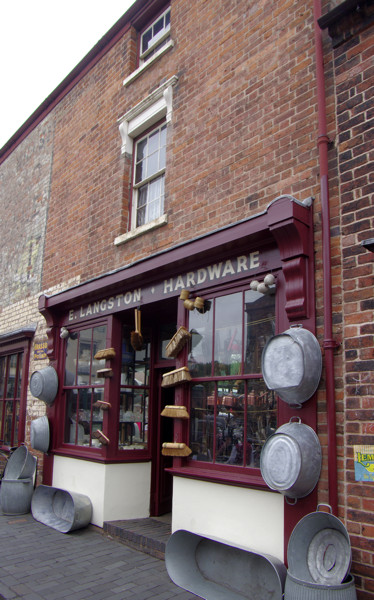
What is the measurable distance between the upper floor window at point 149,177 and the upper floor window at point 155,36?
1.45m

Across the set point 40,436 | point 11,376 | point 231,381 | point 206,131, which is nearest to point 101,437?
point 40,436

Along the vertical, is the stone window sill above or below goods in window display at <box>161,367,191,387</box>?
above

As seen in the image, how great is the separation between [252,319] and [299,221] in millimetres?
1147

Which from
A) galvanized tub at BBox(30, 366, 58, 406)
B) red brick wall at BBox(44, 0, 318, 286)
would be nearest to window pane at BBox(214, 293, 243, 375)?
red brick wall at BBox(44, 0, 318, 286)

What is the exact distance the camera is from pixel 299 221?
4.31 metres

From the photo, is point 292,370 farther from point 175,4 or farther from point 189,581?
point 175,4

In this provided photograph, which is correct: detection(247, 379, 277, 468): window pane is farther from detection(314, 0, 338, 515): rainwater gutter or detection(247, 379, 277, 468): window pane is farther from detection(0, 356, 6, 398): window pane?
detection(0, 356, 6, 398): window pane

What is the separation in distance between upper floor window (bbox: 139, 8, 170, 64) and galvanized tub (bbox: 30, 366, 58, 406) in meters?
5.42

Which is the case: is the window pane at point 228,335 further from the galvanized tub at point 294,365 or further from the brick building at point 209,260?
the galvanized tub at point 294,365

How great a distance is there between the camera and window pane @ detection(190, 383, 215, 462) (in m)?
5.20

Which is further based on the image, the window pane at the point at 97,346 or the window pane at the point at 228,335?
the window pane at the point at 97,346

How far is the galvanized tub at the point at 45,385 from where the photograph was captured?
7.97m

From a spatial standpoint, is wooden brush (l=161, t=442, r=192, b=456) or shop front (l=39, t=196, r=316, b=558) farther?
wooden brush (l=161, t=442, r=192, b=456)

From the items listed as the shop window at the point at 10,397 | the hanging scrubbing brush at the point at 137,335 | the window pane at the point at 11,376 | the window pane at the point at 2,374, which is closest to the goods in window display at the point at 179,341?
the hanging scrubbing brush at the point at 137,335
